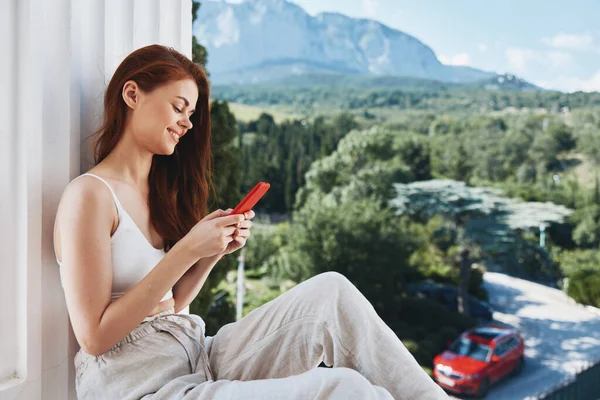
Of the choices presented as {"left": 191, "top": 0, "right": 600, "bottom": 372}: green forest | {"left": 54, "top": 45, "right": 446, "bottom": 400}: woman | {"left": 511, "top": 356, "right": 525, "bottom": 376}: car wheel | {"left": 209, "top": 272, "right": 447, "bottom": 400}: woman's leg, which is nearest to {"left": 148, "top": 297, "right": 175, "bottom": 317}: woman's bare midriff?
{"left": 54, "top": 45, "right": 446, "bottom": 400}: woman

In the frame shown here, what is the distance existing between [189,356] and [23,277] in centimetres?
26

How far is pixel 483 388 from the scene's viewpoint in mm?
6035

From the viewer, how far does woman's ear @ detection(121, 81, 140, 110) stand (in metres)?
0.91

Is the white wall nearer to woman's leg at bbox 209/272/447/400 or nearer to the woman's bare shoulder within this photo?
the woman's bare shoulder

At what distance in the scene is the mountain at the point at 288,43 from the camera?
7.84m

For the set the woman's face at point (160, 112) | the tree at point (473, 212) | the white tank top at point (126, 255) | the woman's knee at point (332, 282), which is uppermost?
the woman's face at point (160, 112)

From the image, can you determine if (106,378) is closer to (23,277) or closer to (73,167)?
(23,277)

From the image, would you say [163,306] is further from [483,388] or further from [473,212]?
[473,212]

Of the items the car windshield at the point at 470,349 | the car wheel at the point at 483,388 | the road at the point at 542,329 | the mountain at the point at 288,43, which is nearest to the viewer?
the car wheel at the point at 483,388

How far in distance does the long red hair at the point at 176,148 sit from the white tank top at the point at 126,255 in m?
0.09

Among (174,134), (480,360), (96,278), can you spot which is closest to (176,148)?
(174,134)

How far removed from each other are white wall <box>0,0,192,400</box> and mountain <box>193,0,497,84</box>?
6979 mm

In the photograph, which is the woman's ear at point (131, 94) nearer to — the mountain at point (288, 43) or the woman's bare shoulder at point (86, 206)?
the woman's bare shoulder at point (86, 206)

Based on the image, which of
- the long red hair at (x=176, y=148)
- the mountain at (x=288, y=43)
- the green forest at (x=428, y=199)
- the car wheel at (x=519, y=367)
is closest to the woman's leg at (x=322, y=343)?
the long red hair at (x=176, y=148)
